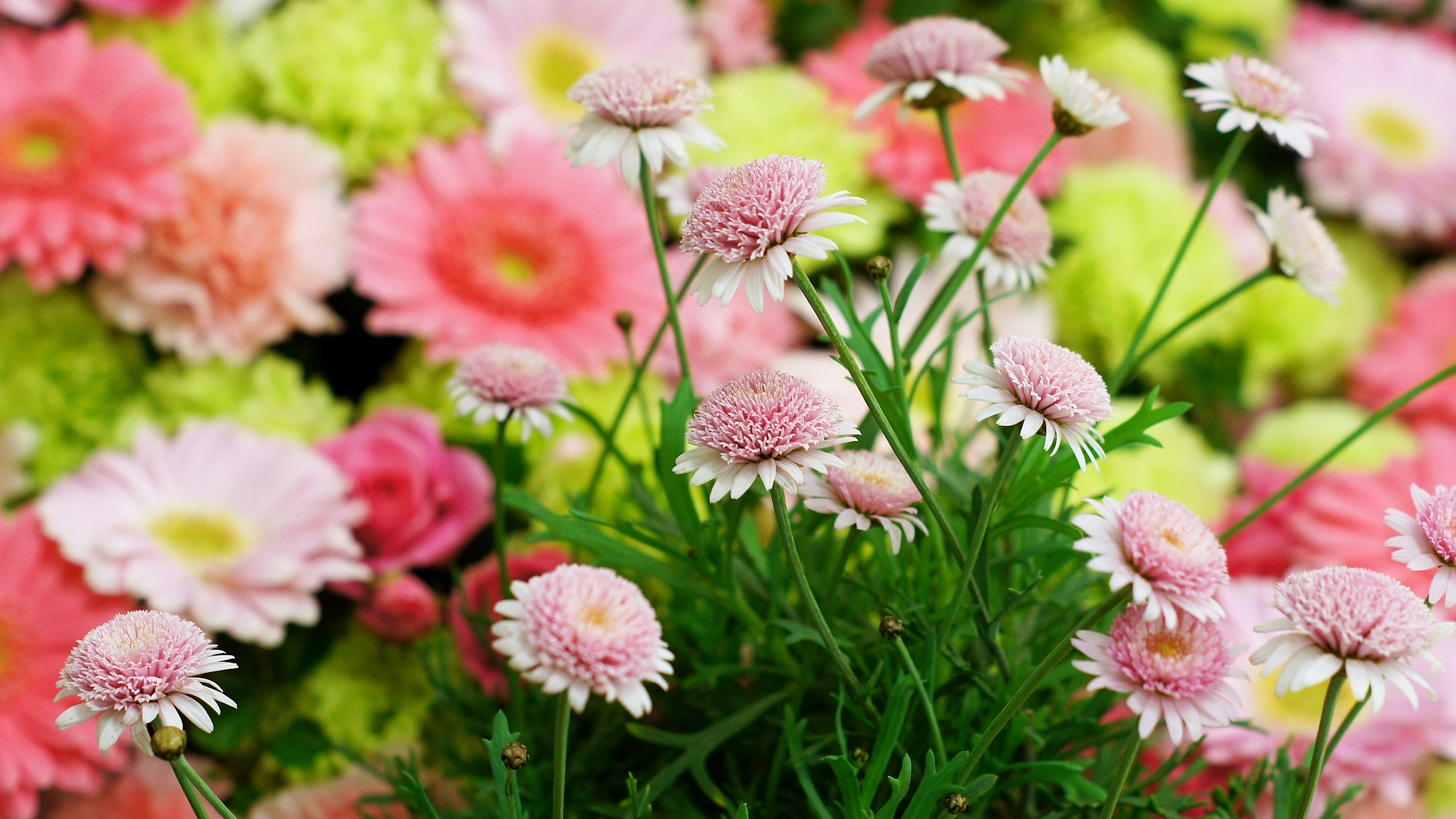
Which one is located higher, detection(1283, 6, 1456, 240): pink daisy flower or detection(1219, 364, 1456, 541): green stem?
detection(1219, 364, 1456, 541): green stem

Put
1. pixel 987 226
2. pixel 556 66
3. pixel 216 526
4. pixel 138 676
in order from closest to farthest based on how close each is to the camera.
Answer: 1. pixel 138 676
2. pixel 987 226
3. pixel 216 526
4. pixel 556 66

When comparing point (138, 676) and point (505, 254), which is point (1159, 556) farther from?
point (505, 254)

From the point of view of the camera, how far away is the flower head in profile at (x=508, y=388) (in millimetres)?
290

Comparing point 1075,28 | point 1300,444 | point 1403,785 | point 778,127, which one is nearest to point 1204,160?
point 1075,28

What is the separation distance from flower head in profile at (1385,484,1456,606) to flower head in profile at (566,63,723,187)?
0.61ft

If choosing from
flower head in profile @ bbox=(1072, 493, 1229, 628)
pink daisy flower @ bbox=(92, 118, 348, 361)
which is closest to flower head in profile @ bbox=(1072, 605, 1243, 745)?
flower head in profile @ bbox=(1072, 493, 1229, 628)

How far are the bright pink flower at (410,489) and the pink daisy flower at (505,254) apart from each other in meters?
0.04

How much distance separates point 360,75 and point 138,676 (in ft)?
1.31

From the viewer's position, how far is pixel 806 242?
0.69 ft

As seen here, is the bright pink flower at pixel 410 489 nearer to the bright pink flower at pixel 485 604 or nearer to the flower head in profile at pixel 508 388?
the bright pink flower at pixel 485 604

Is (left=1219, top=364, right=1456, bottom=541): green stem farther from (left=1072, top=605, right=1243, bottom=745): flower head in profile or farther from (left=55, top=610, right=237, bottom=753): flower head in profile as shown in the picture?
(left=55, top=610, right=237, bottom=753): flower head in profile

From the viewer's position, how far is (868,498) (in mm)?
244

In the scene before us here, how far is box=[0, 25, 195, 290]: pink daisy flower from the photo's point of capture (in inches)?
17.4

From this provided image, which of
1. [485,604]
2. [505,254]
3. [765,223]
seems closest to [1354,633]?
[765,223]
